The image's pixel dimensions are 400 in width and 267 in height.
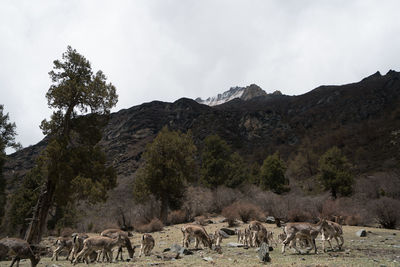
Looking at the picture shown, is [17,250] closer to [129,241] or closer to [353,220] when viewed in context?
[129,241]

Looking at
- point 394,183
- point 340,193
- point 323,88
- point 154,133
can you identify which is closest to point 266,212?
point 340,193

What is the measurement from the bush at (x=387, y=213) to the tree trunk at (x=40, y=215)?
27778 mm

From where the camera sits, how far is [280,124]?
135375mm

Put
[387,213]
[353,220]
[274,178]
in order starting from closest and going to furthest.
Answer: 1. [387,213]
2. [353,220]
3. [274,178]

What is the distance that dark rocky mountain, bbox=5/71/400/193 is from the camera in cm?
9331

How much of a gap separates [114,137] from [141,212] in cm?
11394

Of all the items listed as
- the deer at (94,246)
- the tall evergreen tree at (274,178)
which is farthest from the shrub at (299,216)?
the tall evergreen tree at (274,178)

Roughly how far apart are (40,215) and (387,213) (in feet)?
92.7

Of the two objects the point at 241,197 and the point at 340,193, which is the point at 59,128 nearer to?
the point at 241,197

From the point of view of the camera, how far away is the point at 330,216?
2469cm

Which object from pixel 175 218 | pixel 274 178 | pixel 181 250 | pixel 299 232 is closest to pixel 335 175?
pixel 274 178

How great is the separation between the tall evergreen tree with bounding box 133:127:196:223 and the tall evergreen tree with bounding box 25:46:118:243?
11378mm

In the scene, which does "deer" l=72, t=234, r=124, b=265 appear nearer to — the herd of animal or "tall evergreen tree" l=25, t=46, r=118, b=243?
the herd of animal

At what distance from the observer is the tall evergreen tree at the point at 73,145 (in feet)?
51.4
